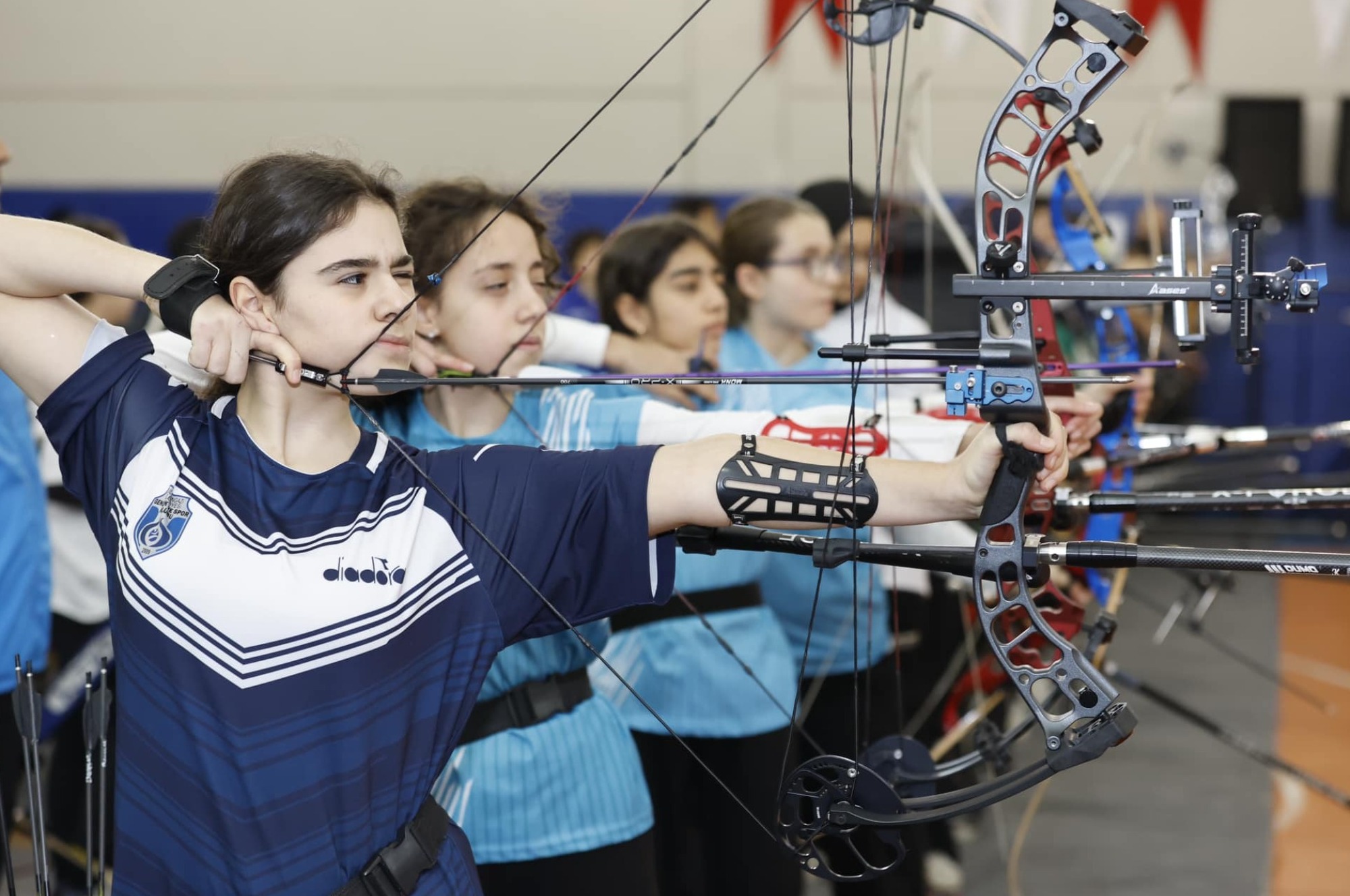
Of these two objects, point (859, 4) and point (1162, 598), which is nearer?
point (859, 4)

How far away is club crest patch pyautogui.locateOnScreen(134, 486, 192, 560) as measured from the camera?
121cm

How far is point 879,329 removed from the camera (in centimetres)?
294

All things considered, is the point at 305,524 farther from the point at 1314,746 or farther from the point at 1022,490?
the point at 1314,746

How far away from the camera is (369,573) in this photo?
122cm

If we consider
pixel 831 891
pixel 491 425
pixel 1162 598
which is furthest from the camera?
pixel 1162 598

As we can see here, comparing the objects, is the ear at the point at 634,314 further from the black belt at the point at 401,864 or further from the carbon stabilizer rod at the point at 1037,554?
the black belt at the point at 401,864

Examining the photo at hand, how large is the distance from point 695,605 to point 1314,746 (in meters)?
2.49

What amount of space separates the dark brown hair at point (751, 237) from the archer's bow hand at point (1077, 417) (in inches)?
49.0

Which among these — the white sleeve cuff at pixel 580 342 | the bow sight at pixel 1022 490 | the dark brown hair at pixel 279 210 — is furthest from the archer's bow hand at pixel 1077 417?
the white sleeve cuff at pixel 580 342

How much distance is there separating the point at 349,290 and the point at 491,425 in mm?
557

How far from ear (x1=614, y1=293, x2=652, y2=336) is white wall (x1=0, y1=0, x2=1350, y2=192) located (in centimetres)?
411

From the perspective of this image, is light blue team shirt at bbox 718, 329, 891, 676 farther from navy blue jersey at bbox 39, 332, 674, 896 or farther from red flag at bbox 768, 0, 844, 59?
red flag at bbox 768, 0, 844, 59

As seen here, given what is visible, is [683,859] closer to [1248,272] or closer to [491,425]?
[491,425]

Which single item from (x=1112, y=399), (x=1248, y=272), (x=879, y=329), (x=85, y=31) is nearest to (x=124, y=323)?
(x=879, y=329)
